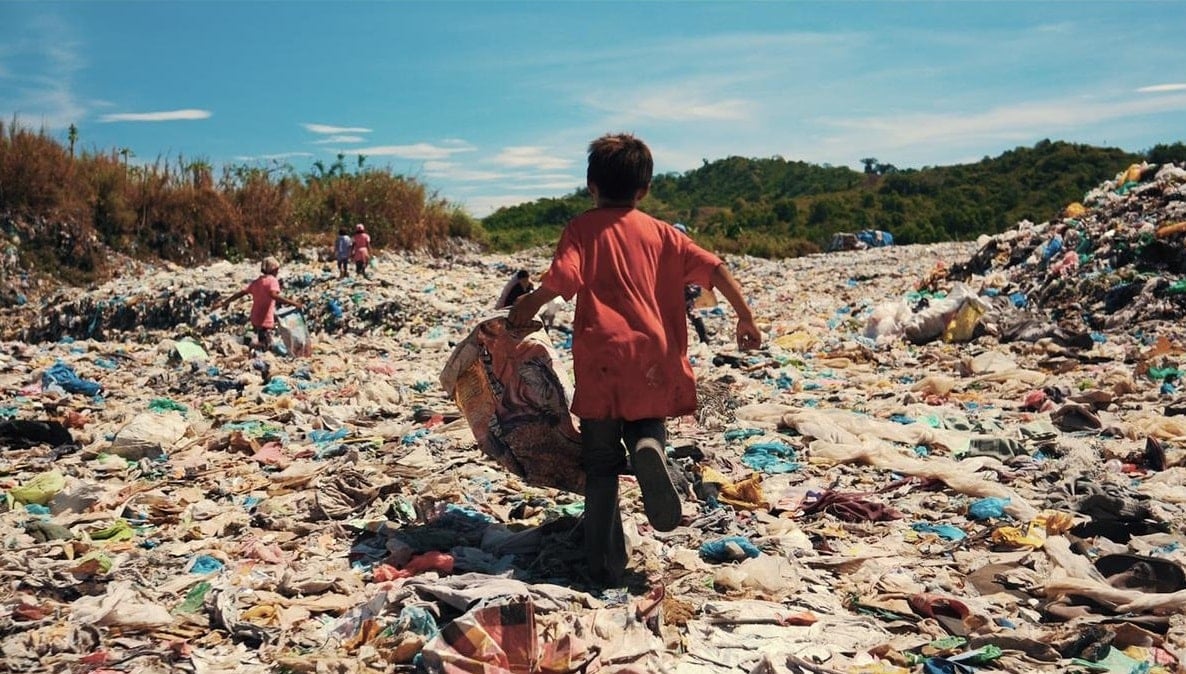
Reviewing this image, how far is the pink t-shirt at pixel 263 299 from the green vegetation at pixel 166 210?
29.6ft

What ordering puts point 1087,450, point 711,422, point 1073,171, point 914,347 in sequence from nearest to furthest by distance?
point 1087,450 < point 711,422 < point 914,347 < point 1073,171

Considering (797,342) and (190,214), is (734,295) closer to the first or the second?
(797,342)

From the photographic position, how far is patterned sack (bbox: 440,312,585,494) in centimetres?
312

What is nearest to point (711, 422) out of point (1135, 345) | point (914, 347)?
point (914, 347)

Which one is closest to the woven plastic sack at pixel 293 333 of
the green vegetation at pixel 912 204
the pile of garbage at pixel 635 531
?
the pile of garbage at pixel 635 531

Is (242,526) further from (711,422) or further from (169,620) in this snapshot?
(711,422)

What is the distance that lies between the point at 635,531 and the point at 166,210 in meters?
16.6

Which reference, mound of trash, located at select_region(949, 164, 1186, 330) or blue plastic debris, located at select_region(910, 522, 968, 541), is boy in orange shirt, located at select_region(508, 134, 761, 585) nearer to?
blue plastic debris, located at select_region(910, 522, 968, 541)

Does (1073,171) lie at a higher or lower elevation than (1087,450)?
higher

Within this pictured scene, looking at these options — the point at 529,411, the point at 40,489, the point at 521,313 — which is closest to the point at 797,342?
the point at 529,411

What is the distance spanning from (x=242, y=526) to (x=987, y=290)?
30.4 feet

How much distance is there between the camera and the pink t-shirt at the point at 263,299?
8.66m

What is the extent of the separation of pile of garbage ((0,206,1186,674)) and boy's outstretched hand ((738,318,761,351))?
639 mm

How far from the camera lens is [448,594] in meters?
2.60
